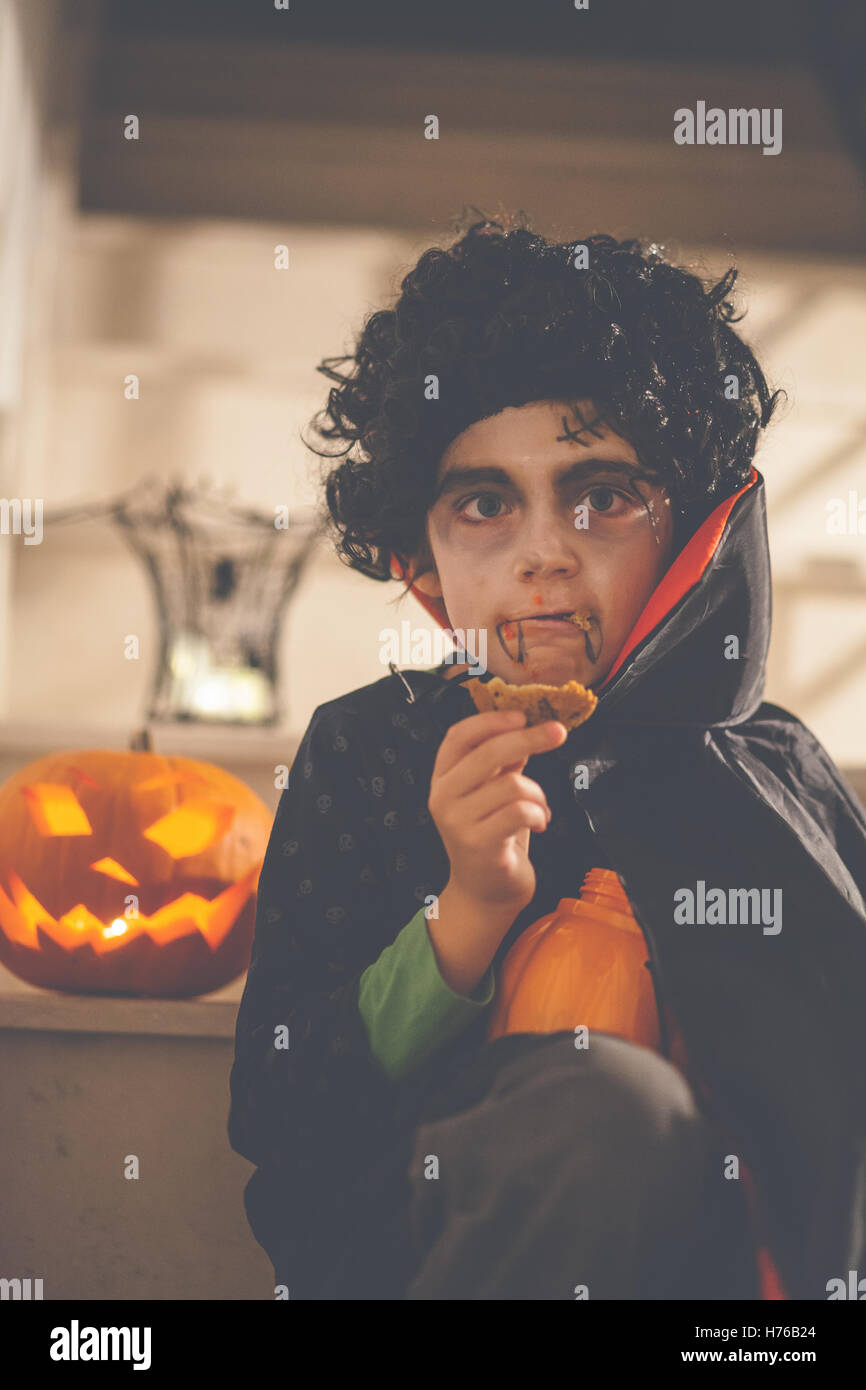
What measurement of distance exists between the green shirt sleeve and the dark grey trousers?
0.05 m

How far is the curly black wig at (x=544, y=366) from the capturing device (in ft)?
2.16

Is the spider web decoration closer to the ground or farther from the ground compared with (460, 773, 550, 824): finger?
farther from the ground

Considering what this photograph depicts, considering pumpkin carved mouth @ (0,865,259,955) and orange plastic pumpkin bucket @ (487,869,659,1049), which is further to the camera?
pumpkin carved mouth @ (0,865,259,955)

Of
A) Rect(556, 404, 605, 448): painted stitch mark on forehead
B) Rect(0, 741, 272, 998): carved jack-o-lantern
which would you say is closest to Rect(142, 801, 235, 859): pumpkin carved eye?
Rect(0, 741, 272, 998): carved jack-o-lantern

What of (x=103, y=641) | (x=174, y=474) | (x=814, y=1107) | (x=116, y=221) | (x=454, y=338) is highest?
(x=116, y=221)

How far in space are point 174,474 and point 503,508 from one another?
2.15 metres

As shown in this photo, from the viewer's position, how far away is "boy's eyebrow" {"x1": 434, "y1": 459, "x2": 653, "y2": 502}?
0.64m

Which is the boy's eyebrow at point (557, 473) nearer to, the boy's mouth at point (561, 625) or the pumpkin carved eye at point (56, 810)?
the boy's mouth at point (561, 625)

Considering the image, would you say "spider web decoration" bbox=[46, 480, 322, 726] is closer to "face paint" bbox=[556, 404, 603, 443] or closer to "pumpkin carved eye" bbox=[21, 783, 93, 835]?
"pumpkin carved eye" bbox=[21, 783, 93, 835]

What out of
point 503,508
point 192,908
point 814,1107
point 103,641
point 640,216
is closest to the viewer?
point 814,1107

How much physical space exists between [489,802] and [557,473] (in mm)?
197

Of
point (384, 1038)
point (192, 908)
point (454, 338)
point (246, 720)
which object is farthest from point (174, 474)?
point (384, 1038)
